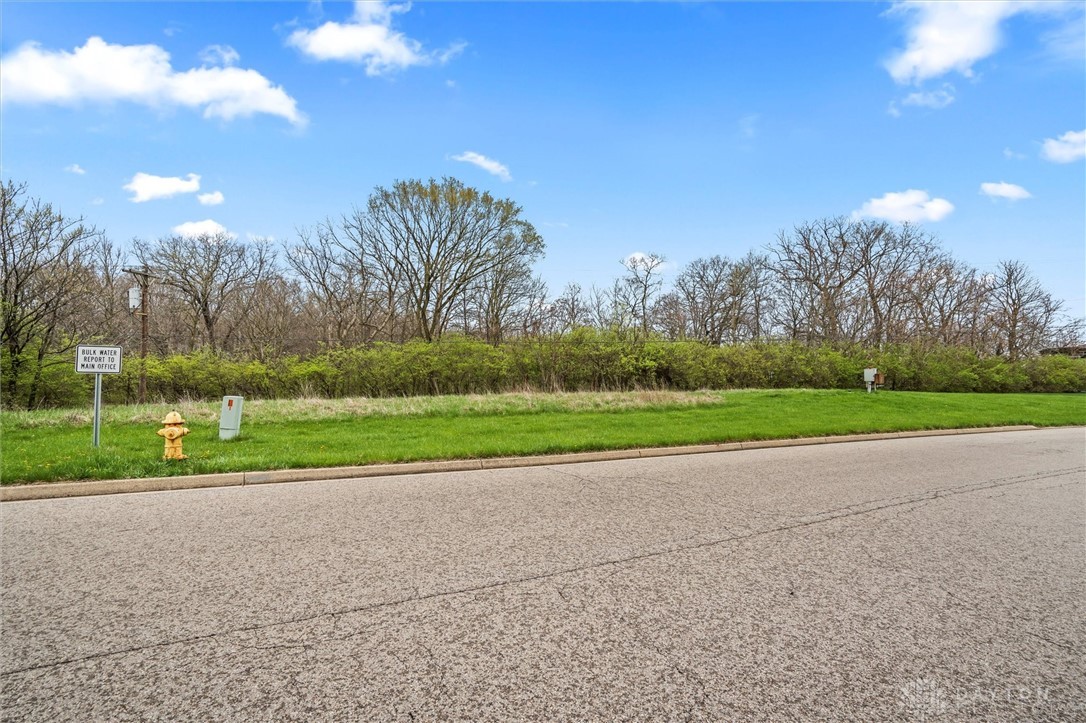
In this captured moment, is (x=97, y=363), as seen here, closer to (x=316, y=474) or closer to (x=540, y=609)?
(x=316, y=474)

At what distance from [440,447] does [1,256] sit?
61.0ft

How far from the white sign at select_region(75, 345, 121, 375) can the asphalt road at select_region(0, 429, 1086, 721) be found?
3287 mm

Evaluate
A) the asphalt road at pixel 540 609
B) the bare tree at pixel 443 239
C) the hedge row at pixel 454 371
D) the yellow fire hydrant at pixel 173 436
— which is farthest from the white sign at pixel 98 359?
the bare tree at pixel 443 239

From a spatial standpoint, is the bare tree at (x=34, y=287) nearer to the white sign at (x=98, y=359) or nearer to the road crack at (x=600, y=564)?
the white sign at (x=98, y=359)

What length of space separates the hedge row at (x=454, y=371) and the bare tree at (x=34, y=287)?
3.27 feet

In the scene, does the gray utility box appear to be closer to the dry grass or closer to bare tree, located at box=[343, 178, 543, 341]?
the dry grass

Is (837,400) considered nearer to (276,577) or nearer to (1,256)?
(276,577)

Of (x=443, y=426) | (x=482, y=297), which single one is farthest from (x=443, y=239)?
(x=443, y=426)

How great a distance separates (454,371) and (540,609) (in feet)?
57.6

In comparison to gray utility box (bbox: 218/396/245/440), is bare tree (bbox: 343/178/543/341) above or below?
above

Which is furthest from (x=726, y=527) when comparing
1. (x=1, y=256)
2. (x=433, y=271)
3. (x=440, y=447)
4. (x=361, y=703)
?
(x=433, y=271)

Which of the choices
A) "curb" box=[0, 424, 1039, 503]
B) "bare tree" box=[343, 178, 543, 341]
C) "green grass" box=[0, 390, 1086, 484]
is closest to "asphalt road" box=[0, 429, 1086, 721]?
"curb" box=[0, 424, 1039, 503]

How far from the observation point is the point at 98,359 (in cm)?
834

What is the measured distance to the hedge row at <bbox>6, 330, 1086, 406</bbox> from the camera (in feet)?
62.5
